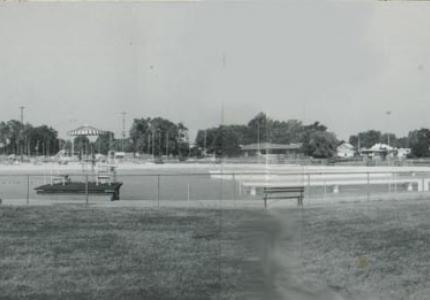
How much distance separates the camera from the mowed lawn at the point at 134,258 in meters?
5.81

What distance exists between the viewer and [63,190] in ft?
57.6

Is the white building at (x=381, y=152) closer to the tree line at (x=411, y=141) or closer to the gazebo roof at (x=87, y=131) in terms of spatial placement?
the tree line at (x=411, y=141)

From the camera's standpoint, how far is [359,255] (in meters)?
7.54

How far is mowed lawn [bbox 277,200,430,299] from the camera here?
599 cm

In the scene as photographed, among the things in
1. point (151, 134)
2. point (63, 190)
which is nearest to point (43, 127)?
point (151, 134)

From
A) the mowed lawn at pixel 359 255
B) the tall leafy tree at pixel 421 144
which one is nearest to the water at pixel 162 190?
the mowed lawn at pixel 359 255

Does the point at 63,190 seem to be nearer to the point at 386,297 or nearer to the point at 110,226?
the point at 110,226

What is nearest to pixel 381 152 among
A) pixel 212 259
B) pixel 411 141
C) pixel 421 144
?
pixel 411 141

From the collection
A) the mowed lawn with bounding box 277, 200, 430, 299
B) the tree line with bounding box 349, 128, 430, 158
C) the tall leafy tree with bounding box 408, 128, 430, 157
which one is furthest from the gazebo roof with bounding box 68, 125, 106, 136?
the tall leafy tree with bounding box 408, 128, 430, 157

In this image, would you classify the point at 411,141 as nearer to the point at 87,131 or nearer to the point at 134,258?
the point at 87,131

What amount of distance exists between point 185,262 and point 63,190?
1146 centimetres

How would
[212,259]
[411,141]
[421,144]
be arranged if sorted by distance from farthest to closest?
[411,141], [421,144], [212,259]

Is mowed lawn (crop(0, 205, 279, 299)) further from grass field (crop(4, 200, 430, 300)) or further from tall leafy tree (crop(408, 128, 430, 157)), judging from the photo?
tall leafy tree (crop(408, 128, 430, 157))

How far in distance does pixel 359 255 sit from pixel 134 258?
3189 mm
